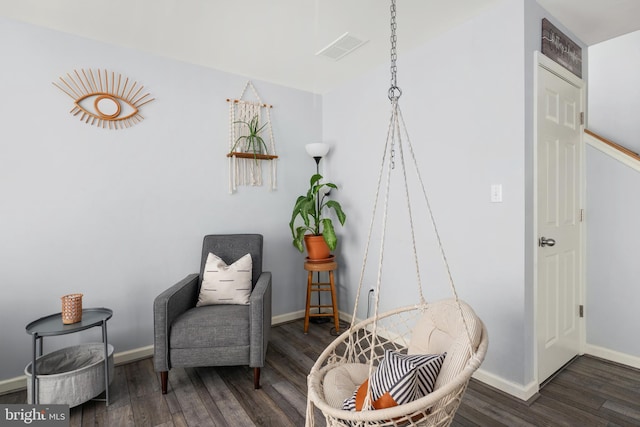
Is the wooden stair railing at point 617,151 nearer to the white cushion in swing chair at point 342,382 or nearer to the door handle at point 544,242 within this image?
the door handle at point 544,242

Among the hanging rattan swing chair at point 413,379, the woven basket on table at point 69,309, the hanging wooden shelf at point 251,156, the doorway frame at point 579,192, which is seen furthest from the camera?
the hanging wooden shelf at point 251,156

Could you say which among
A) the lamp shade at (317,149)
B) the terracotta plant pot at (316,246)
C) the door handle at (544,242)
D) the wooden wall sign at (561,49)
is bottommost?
the terracotta plant pot at (316,246)

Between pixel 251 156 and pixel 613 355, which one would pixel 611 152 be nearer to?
pixel 613 355

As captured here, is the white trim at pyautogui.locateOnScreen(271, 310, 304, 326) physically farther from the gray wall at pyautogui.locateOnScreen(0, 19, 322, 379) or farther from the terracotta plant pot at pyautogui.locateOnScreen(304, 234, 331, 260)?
the terracotta plant pot at pyautogui.locateOnScreen(304, 234, 331, 260)

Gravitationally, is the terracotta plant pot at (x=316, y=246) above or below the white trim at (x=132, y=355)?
above

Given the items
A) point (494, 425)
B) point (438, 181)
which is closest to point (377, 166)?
point (438, 181)

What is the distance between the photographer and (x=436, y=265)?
2443mm

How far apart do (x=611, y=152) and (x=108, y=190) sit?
3.65 m

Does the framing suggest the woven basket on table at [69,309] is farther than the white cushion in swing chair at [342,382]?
Yes

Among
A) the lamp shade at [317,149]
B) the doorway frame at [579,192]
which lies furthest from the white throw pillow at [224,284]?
the doorway frame at [579,192]

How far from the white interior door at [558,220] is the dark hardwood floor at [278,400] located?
194mm

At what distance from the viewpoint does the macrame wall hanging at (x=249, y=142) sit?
3008mm

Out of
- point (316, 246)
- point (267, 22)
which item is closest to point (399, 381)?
point (316, 246)

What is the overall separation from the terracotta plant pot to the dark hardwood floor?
0.95 m
